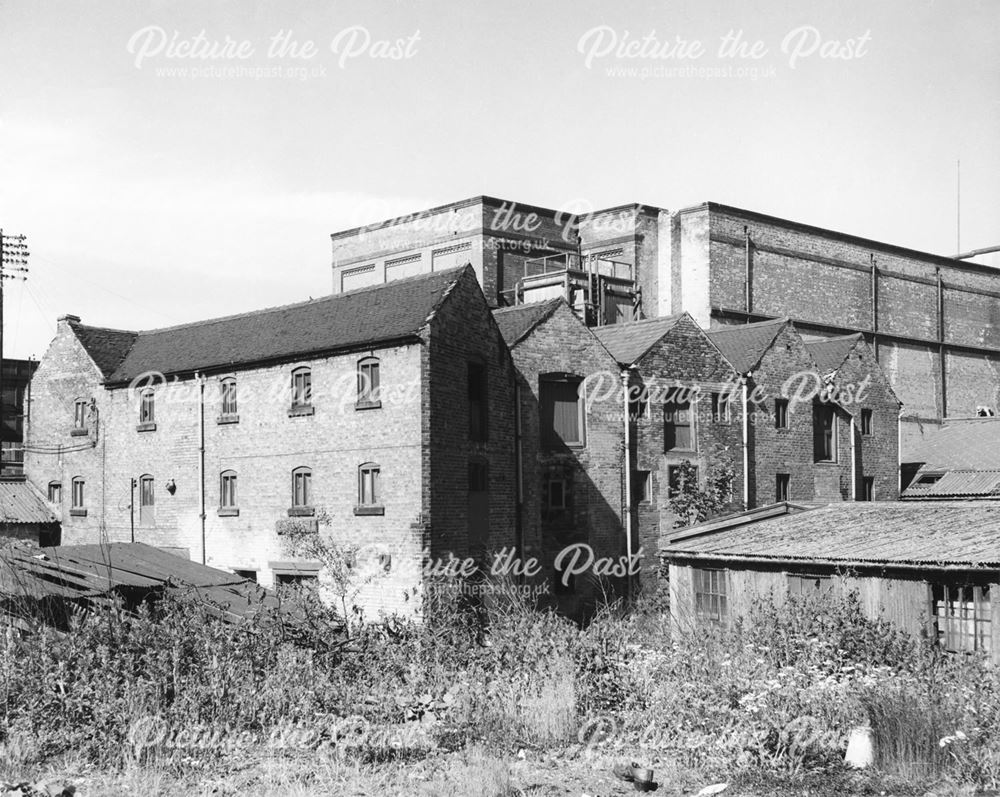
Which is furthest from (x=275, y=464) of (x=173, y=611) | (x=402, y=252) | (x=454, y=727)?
(x=402, y=252)

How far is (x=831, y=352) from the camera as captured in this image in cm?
3519

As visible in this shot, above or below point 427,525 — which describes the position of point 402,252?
above

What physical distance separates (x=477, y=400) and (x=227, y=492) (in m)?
6.93

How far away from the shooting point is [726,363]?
31375mm

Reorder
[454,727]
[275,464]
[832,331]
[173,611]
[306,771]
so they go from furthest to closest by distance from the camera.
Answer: [832,331], [275,464], [173,611], [454,727], [306,771]

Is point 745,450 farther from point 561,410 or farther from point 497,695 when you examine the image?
point 497,695

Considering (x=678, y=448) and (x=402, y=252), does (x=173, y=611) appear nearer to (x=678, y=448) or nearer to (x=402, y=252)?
(x=678, y=448)

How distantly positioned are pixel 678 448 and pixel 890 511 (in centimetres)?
839

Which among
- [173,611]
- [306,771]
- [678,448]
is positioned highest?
[678,448]

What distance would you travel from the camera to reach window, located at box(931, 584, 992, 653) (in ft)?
55.5

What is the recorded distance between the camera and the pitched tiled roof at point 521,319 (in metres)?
27.0

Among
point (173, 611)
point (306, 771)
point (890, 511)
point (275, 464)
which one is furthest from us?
point (275, 464)

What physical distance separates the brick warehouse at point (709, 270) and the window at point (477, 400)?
11.5 m

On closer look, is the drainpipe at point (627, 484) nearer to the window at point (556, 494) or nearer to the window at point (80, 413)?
the window at point (556, 494)
